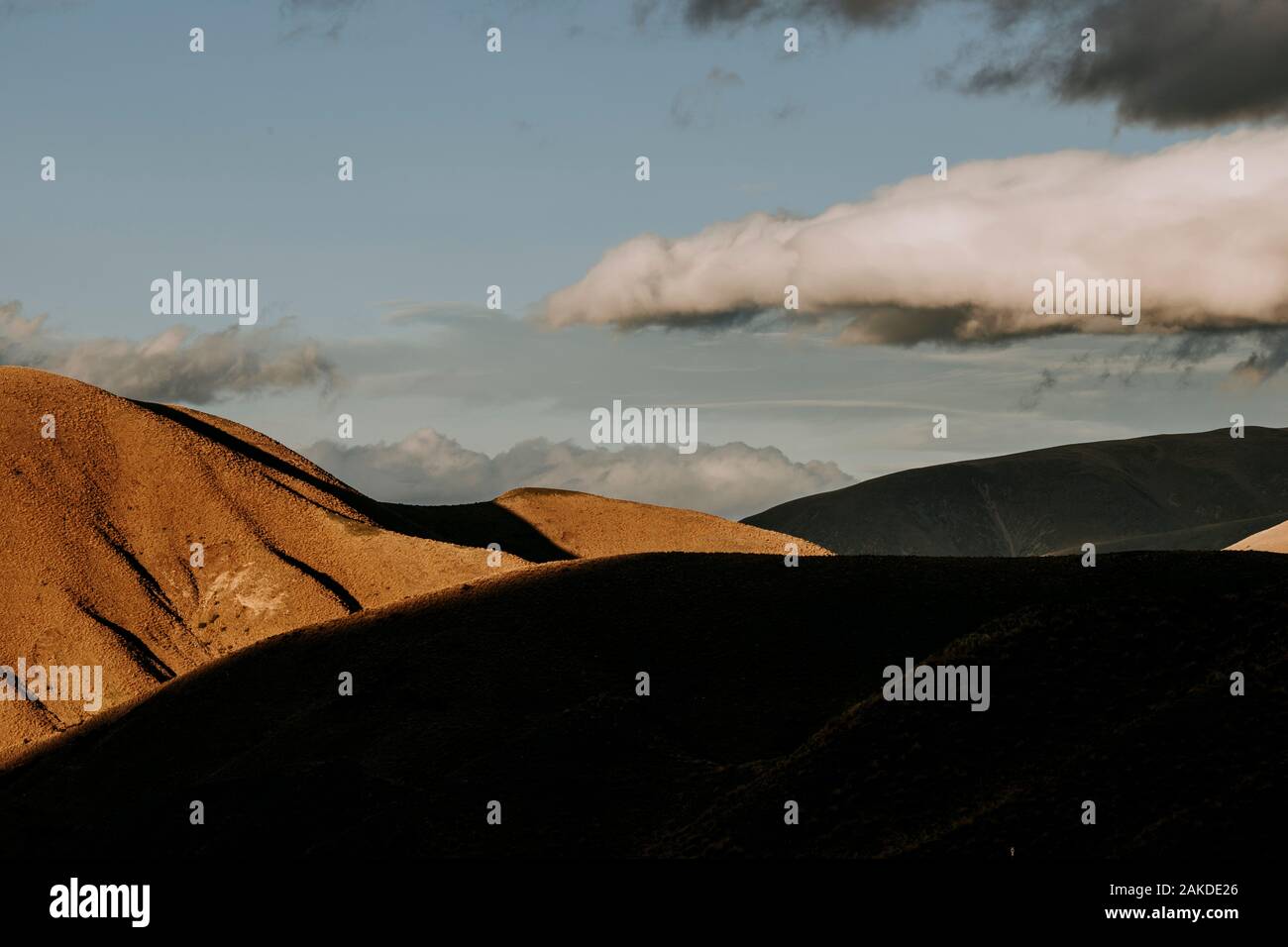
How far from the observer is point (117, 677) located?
87438 mm

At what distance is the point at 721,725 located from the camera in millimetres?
52219

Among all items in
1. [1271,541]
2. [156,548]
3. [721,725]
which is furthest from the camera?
[1271,541]

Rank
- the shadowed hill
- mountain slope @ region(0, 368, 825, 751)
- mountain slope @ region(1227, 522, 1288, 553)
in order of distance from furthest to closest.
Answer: mountain slope @ region(1227, 522, 1288, 553), mountain slope @ region(0, 368, 825, 751), the shadowed hill

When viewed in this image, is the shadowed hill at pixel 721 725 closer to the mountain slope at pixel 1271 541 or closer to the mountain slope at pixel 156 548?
the mountain slope at pixel 156 548

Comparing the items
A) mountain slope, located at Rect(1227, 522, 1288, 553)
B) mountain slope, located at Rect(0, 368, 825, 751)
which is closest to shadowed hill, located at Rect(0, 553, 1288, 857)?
mountain slope, located at Rect(0, 368, 825, 751)

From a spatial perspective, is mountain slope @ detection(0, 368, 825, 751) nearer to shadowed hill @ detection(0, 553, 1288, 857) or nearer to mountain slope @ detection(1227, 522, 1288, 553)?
shadowed hill @ detection(0, 553, 1288, 857)

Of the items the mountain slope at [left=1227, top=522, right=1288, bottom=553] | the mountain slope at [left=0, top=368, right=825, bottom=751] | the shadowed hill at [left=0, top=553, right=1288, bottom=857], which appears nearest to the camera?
the shadowed hill at [left=0, top=553, right=1288, bottom=857]

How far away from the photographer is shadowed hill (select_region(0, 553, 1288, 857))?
37906 mm

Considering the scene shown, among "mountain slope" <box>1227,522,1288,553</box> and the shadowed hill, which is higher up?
"mountain slope" <box>1227,522,1288,553</box>

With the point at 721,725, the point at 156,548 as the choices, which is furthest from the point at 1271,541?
the point at 721,725

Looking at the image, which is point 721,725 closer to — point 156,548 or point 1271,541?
point 156,548

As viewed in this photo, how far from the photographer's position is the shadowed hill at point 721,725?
37.9 meters

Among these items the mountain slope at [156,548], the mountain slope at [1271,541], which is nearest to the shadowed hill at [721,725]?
the mountain slope at [156,548]

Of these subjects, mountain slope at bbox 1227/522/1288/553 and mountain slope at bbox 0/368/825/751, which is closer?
mountain slope at bbox 0/368/825/751
